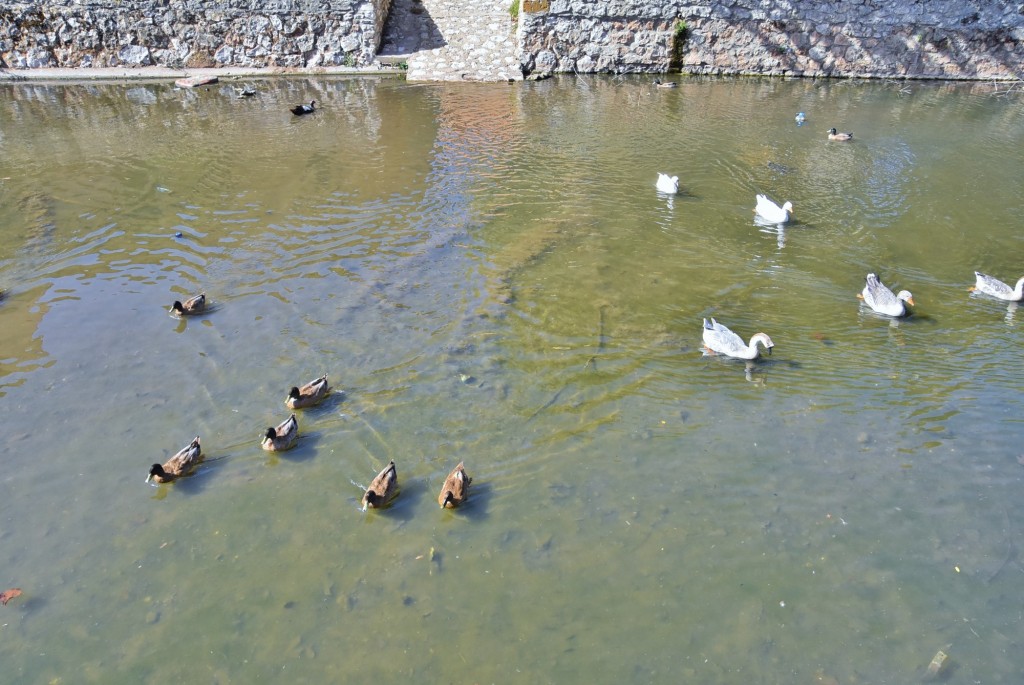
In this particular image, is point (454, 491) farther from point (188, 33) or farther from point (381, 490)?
point (188, 33)

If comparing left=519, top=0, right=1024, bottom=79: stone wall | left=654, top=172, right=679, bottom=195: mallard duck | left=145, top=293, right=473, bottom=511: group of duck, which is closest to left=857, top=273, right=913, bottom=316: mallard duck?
left=654, top=172, right=679, bottom=195: mallard duck

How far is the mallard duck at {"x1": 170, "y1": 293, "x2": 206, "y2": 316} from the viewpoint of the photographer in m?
7.83

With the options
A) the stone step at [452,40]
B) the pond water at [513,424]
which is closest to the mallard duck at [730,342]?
the pond water at [513,424]

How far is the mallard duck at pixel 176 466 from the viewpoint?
18.5ft

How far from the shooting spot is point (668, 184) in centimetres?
1103

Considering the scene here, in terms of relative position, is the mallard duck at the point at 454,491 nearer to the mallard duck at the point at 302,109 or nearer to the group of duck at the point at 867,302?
the group of duck at the point at 867,302

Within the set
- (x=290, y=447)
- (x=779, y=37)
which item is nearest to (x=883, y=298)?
(x=290, y=447)

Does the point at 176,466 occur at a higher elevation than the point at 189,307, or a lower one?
lower

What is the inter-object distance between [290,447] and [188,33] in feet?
59.3

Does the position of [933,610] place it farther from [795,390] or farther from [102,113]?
[102,113]

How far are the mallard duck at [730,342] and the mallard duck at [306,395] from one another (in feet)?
12.6

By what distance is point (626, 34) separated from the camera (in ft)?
65.4

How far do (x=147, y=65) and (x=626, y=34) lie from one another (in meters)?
13.4

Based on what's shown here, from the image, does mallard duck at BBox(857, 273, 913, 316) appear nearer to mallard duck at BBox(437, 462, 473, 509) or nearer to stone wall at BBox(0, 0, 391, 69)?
mallard duck at BBox(437, 462, 473, 509)
